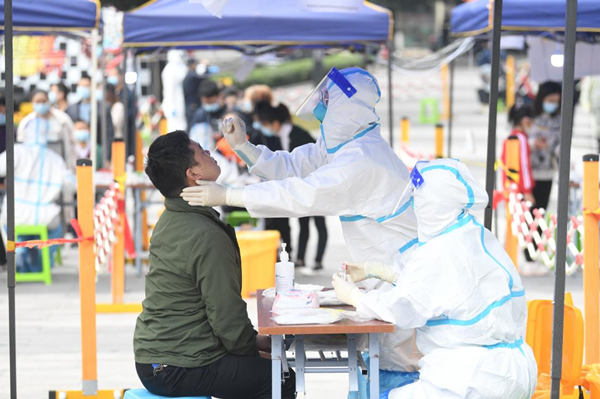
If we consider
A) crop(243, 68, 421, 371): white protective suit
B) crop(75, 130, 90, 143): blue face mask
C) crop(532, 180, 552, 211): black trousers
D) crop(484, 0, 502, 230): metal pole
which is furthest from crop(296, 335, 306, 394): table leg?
crop(75, 130, 90, 143): blue face mask

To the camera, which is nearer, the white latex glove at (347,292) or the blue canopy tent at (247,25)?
the white latex glove at (347,292)

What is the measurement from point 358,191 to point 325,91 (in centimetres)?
60

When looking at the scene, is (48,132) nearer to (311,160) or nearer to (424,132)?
(311,160)

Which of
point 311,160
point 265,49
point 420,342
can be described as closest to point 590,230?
point 311,160

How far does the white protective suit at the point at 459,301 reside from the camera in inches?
140

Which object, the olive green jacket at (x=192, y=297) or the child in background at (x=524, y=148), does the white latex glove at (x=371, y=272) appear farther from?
the child in background at (x=524, y=148)

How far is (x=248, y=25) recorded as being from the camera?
26.8ft

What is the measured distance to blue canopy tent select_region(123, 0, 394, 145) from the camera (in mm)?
8133

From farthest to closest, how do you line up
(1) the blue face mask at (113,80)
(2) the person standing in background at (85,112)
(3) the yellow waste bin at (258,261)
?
1. (1) the blue face mask at (113,80)
2. (2) the person standing in background at (85,112)
3. (3) the yellow waste bin at (258,261)

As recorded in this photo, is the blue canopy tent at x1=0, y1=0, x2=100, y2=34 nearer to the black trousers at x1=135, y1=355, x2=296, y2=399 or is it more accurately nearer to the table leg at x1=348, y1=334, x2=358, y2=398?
the black trousers at x1=135, y1=355, x2=296, y2=399

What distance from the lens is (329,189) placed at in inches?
168

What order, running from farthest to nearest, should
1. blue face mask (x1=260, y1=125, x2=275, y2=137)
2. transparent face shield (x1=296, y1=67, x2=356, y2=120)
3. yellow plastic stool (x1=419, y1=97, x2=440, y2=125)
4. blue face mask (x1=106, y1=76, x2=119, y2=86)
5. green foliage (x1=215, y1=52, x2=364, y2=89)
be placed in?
green foliage (x1=215, y1=52, x2=364, y2=89) → yellow plastic stool (x1=419, y1=97, x2=440, y2=125) → blue face mask (x1=106, y1=76, x2=119, y2=86) → blue face mask (x1=260, y1=125, x2=275, y2=137) → transparent face shield (x1=296, y1=67, x2=356, y2=120)

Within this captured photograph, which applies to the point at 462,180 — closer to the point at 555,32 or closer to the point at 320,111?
the point at 320,111

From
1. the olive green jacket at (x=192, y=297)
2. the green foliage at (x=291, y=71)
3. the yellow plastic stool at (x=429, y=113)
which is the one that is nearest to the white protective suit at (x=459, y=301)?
the olive green jacket at (x=192, y=297)
